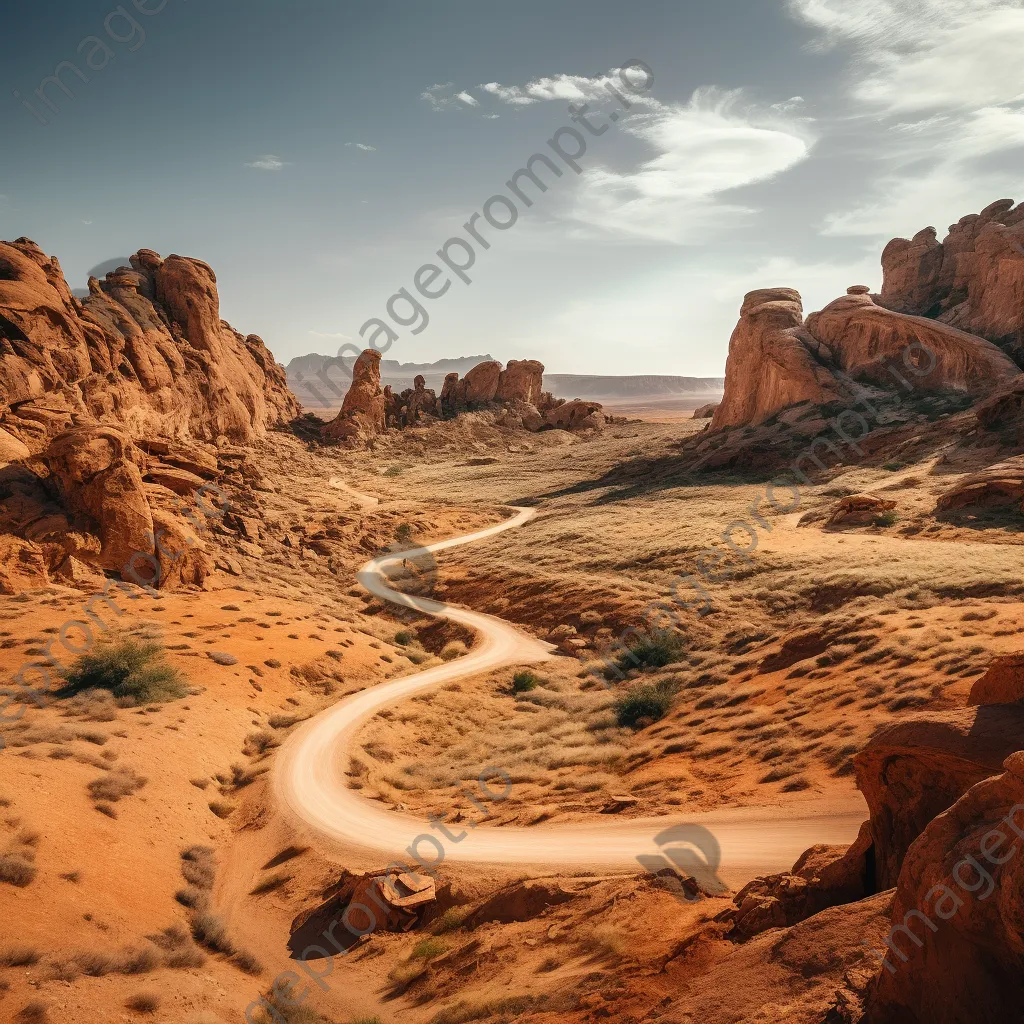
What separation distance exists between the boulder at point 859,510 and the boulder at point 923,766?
3048 centimetres

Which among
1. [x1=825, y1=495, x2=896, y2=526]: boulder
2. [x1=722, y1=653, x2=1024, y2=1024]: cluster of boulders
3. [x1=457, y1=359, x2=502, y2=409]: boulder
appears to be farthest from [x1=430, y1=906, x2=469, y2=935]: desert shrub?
[x1=457, y1=359, x2=502, y2=409]: boulder

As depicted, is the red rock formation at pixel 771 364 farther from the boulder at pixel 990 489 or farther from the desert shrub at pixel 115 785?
the desert shrub at pixel 115 785

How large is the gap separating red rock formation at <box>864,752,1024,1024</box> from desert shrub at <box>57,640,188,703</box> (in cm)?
1993

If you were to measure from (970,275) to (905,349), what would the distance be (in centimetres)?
1300

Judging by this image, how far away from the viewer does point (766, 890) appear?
28.8 feet

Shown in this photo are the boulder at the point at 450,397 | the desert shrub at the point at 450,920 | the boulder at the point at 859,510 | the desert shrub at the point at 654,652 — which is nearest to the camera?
the desert shrub at the point at 450,920

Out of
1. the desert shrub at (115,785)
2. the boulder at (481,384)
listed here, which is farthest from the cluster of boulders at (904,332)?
the boulder at (481,384)

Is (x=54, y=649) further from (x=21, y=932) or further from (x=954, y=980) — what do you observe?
(x=954, y=980)

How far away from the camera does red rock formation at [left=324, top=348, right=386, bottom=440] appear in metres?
90.3

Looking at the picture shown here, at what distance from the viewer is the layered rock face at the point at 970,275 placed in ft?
168

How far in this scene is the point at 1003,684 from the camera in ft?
28.9

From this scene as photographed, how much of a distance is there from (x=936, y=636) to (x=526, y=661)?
15.3m

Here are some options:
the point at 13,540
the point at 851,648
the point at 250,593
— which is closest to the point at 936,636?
the point at 851,648

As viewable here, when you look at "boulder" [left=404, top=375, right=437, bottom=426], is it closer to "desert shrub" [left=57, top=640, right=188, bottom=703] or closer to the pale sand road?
"desert shrub" [left=57, top=640, right=188, bottom=703]
